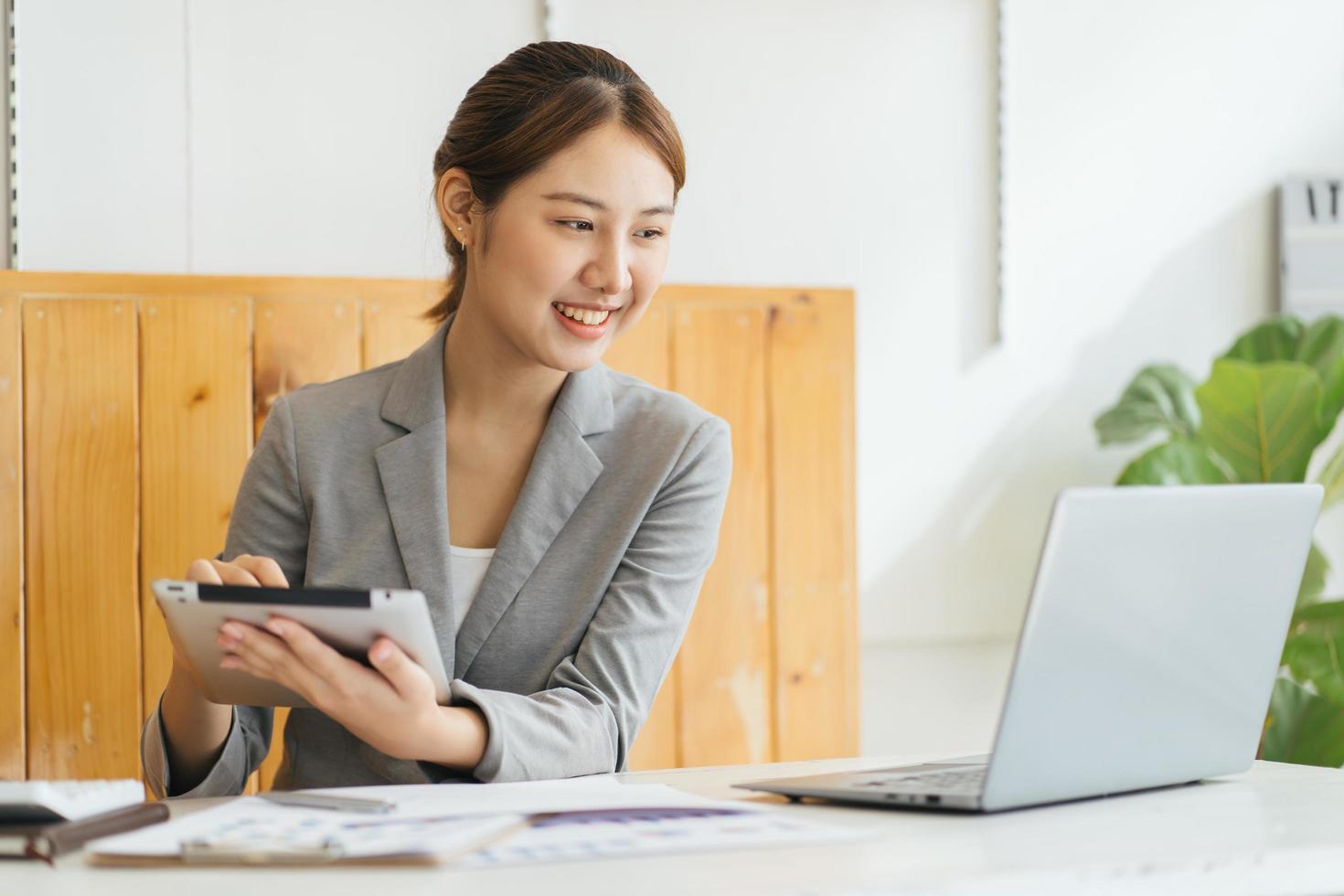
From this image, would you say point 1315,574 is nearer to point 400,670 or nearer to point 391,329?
point 391,329

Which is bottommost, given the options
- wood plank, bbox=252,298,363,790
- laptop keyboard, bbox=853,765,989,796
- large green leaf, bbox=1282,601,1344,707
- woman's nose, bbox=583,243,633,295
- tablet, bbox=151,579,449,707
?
large green leaf, bbox=1282,601,1344,707

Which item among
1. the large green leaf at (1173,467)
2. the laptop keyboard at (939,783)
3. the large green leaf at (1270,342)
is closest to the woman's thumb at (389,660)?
the laptop keyboard at (939,783)

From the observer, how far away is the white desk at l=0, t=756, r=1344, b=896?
713 mm

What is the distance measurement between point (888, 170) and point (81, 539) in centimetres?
136

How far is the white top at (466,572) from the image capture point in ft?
4.71

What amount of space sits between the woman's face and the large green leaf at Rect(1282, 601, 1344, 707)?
49.4 inches

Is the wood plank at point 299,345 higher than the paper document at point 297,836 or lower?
higher

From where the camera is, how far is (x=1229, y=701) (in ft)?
3.29

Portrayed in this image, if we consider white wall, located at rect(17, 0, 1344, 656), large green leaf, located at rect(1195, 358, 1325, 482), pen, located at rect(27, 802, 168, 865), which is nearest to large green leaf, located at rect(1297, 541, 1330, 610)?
large green leaf, located at rect(1195, 358, 1325, 482)

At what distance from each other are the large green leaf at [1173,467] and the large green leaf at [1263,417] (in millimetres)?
46

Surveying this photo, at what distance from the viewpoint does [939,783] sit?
3.14 ft

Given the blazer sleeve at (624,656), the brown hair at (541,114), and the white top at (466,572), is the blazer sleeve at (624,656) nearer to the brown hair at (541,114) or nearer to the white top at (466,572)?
the white top at (466,572)

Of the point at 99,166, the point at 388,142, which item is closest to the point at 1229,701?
the point at 388,142

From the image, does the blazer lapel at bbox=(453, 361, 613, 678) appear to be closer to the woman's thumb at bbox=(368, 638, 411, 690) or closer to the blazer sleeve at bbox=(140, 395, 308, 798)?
the blazer sleeve at bbox=(140, 395, 308, 798)
